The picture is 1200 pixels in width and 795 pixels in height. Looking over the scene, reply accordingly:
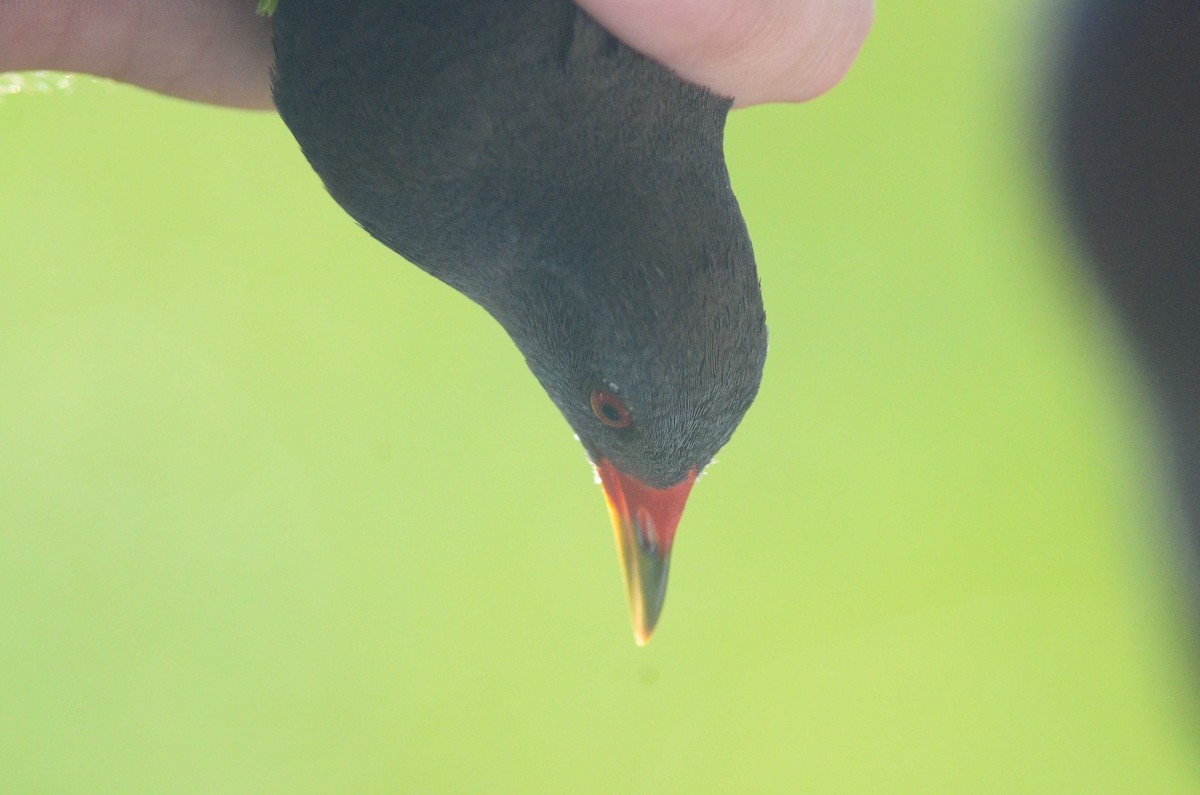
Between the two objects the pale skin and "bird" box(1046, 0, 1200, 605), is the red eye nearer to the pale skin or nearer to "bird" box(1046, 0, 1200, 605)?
the pale skin

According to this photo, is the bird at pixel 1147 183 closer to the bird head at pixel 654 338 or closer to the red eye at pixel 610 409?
the bird head at pixel 654 338

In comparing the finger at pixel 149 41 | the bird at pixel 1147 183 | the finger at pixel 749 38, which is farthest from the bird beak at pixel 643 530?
the bird at pixel 1147 183

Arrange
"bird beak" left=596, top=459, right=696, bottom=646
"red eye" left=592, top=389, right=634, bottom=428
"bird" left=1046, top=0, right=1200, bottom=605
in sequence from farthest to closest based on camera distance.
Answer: "bird" left=1046, top=0, right=1200, bottom=605, "bird beak" left=596, top=459, right=696, bottom=646, "red eye" left=592, top=389, right=634, bottom=428

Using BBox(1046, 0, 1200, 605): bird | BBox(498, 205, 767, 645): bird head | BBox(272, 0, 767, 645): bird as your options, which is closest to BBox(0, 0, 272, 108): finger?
BBox(272, 0, 767, 645): bird

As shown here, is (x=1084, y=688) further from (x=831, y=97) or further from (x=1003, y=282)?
(x=831, y=97)

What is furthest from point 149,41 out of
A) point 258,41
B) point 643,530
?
point 643,530

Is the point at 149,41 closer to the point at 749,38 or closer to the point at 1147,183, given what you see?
the point at 749,38

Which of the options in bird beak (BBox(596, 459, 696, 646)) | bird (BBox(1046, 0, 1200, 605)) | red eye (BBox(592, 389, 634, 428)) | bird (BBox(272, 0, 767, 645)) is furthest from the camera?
bird (BBox(1046, 0, 1200, 605))
